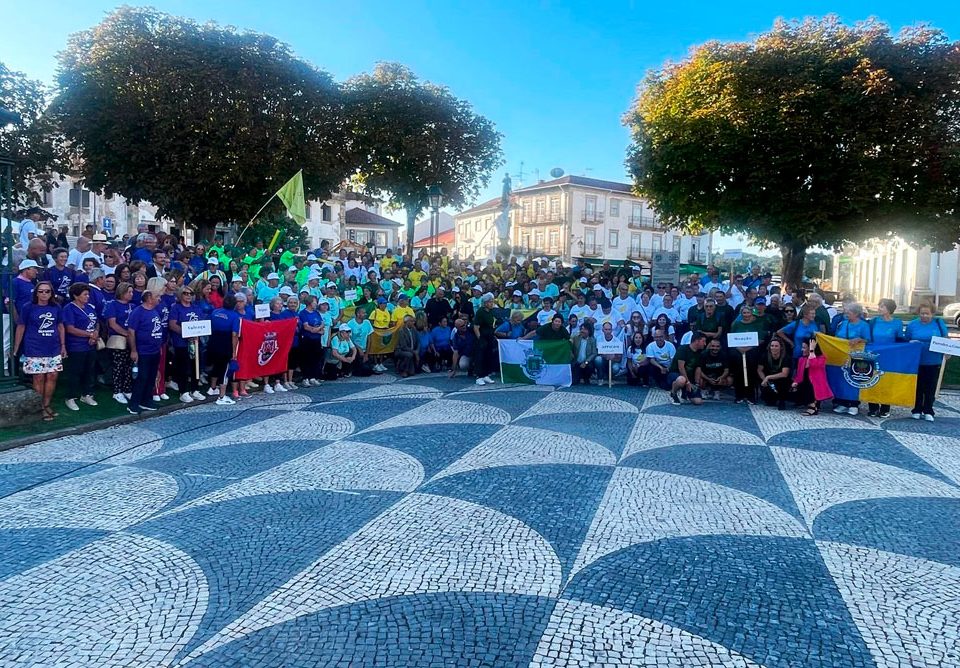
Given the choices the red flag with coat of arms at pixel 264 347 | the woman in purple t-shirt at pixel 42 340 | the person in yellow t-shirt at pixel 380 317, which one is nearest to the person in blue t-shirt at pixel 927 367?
the person in yellow t-shirt at pixel 380 317

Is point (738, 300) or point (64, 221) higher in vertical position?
point (64, 221)

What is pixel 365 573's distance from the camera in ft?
15.7

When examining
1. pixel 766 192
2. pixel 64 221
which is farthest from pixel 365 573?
pixel 64 221

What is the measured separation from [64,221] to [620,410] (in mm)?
48612

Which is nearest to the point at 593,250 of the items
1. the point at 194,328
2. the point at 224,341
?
the point at 224,341

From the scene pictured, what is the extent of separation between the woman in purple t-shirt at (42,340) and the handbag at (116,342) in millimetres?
992

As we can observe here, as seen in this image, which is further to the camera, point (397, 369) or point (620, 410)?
point (397, 369)

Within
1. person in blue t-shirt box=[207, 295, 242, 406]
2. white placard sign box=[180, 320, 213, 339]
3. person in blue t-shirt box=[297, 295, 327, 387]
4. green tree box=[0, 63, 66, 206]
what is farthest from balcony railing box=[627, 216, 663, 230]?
white placard sign box=[180, 320, 213, 339]

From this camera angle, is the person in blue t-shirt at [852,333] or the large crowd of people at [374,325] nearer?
the large crowd of people at [374,325]

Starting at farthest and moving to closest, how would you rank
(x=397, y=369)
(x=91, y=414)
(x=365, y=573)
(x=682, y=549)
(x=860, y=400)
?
(x=397, y=369)
(x=860, y=400)
(x=91, y=414)
(x=682, y=549)
(x=365, y=573)

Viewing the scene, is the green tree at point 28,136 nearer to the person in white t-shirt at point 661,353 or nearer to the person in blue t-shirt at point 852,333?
the person in white t-shirt at point 661,353

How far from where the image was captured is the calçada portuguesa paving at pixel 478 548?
394 centimetres

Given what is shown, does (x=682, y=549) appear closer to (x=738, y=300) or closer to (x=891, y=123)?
(x=738, y=300)

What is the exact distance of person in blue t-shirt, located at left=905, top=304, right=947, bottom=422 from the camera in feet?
35.4
